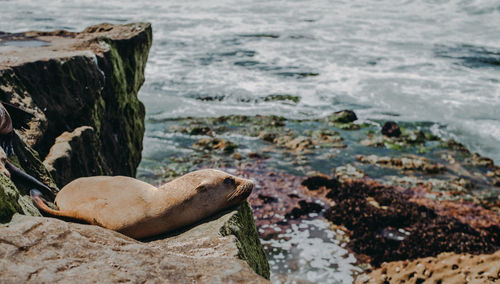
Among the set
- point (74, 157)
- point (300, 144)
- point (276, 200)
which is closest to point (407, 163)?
point (300, 144)

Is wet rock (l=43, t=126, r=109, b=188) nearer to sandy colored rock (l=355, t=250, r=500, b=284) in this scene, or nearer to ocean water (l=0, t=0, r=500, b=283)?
ocean water (l=0, t=0, r=500, b=283)

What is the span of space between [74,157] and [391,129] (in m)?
8.83

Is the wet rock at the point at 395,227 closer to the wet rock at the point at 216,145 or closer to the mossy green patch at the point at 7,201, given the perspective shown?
the wet rock at the point at 216,145

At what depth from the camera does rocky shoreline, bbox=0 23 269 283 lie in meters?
2.05

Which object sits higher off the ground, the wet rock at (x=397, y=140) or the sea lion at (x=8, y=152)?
the sea lion at (x=8, y=152)

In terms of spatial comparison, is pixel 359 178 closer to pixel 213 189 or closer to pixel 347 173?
pixel 347 173

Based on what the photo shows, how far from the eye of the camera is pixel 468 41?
20.9 metres

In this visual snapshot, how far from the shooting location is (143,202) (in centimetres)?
327

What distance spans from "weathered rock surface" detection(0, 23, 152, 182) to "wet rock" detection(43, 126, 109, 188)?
7cm

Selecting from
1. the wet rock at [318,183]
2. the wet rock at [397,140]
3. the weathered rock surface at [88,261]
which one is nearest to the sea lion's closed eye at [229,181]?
the weathered rock surface at [88,261]

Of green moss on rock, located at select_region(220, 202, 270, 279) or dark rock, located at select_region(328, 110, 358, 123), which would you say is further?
dark rock, located at select_region(328, 110, 358, 123)

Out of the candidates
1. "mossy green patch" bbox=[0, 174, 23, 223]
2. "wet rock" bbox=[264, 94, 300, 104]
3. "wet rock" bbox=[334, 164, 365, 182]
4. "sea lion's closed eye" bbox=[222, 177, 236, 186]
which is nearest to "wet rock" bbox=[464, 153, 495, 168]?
"wet rock" bbox=[334, 164, 365, 182]

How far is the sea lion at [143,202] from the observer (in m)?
3.16

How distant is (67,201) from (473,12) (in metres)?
27.6
